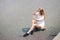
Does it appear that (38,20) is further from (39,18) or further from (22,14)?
(22,14)

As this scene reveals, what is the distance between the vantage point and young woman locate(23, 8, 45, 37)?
10.8ft

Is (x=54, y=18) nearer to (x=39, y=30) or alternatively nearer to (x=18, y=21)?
(x=39, y=30)

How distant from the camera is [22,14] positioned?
333 centimetres

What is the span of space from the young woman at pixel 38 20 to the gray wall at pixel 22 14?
0.06 metres

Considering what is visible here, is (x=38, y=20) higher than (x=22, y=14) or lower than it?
lower

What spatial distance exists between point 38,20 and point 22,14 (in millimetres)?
300

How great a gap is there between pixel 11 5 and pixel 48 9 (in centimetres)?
65

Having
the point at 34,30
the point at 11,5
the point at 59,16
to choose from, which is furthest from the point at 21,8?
the point at 59,16

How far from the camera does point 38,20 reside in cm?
332

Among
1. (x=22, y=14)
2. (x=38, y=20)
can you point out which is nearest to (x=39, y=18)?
(x=38, y=20)

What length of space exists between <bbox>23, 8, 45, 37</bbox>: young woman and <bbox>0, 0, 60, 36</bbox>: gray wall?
0.21 ft

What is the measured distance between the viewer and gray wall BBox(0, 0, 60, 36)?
331cm

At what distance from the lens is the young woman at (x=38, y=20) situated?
3.31m

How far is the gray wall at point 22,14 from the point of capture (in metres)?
3.31
